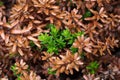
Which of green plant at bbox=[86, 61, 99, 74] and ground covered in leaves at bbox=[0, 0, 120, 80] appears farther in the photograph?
green plant at bbox=[86, 61, 99, 74]

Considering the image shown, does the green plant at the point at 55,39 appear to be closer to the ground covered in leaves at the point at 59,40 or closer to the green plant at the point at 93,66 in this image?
the ground covered in leaves at the point at 59,40

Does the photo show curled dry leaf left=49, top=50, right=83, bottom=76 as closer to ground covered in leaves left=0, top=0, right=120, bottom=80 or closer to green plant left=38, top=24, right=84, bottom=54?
ground covered in leaves left=0, top=0, right=120, bottom=80

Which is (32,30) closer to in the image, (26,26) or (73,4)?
(26,26)

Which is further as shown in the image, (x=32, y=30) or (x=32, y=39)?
(x=32, y=30)

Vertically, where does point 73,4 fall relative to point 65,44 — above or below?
above

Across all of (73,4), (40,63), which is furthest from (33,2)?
(40,63)

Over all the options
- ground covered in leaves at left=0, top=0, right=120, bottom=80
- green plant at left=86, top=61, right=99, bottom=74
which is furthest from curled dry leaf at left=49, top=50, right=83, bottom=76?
green plant at left=86, top=61, right=99, bottom=74

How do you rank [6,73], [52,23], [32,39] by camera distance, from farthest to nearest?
[6,73]
[52,23]
[32,39]

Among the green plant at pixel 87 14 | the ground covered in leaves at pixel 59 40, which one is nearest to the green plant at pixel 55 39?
the ground covered in leaves at pixel 59 40
